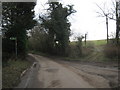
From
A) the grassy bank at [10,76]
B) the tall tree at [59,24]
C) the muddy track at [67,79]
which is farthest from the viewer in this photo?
the tall tree at [59,24]

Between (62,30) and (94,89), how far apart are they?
36976mm

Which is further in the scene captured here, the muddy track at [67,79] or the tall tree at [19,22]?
Answer: the tall tree at [19,22]

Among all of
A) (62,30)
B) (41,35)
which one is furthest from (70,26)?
(41,35)

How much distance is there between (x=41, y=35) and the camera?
193 feet

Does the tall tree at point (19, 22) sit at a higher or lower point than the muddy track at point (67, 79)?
higher

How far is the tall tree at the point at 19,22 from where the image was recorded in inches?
1241

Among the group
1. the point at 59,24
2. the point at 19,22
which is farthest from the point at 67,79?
the point at 59,24

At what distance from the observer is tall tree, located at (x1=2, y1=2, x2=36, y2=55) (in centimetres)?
3152

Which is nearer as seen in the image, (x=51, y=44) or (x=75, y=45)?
(x=75, y=45)

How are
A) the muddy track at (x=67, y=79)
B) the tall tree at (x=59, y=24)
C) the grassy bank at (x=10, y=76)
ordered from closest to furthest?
the grassy bank at (x=10, y=76) < the muddy track at (x=67, y=79) < the tall tree at (x=59, y=24)

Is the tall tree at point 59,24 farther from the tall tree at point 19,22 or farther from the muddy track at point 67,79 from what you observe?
the muddy track at point 67,79

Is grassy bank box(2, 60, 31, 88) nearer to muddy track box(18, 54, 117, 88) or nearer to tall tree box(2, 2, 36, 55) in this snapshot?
muddy track box(18, 54, 117, 88)

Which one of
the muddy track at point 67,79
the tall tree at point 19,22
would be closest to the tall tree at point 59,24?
the tall tree at point 19,22

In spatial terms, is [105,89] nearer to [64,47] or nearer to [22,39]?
[22,39]
